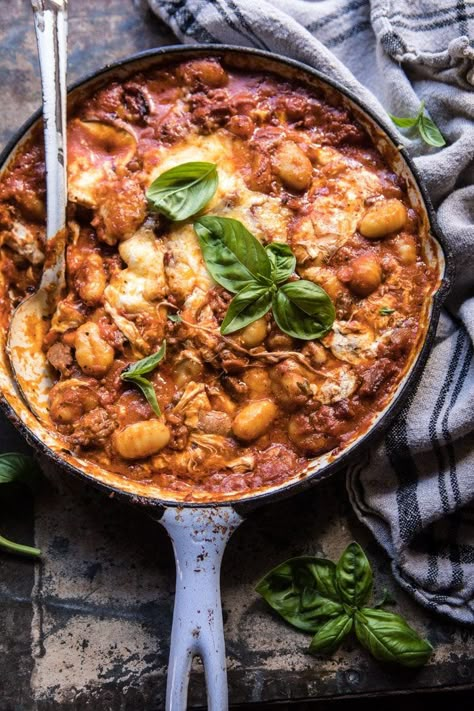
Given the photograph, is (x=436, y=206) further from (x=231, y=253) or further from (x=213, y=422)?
(x=213, y=422)

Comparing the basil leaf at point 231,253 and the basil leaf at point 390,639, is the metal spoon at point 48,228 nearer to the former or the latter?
the basil leaf at point 231,253

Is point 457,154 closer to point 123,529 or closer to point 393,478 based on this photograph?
point 393,478

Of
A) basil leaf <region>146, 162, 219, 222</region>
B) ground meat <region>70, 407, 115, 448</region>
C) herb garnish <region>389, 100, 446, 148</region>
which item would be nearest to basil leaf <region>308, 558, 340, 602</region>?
ground meat <region>70, 407, 115, 448</region>

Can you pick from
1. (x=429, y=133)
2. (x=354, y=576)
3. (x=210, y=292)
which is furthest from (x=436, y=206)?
(x=354, y=576)

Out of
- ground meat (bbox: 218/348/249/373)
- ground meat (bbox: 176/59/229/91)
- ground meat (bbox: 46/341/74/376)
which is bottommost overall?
ground meat (bbox: 218/348/249/373)

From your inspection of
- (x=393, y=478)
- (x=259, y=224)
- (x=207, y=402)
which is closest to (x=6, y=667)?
(x=207, y=402)

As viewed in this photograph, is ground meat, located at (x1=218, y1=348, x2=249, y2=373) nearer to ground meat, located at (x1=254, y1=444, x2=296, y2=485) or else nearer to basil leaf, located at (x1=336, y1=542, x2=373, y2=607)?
ground meat, located at (x1=254, y1=444, x2=296, y2=485)
